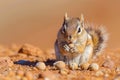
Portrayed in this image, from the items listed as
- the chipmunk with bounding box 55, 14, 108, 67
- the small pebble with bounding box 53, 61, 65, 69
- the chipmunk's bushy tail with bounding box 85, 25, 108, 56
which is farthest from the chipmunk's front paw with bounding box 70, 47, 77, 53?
the chipmunk's bushy tail with bounding box 85, 25, 108, 56

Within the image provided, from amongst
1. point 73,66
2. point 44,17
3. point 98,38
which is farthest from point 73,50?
Result: point 44,17

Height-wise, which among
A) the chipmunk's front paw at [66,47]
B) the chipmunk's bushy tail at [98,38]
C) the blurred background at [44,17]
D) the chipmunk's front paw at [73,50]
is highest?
the blurred background at [44,17]

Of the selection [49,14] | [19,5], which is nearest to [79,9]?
[49,14]

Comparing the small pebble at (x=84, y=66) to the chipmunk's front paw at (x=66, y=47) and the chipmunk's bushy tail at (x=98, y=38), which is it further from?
the chipmunk's bushy tail at (x=98, y=38)

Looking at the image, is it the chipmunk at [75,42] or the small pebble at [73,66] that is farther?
the small pebble at [73,66]

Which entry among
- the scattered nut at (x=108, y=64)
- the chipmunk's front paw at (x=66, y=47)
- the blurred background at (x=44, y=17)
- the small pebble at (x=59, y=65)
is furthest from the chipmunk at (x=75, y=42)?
the blurred background at (x=44, y=17)

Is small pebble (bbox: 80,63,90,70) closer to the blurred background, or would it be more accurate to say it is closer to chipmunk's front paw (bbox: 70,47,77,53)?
chipmunk's front paw (bbox: 70,47,77,53)
